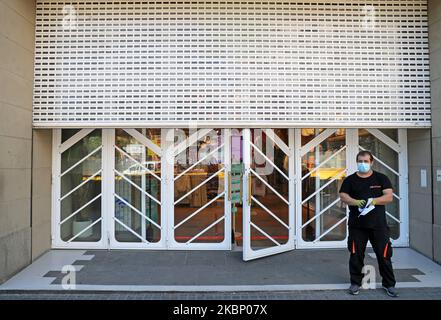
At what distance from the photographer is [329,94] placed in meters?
6.10

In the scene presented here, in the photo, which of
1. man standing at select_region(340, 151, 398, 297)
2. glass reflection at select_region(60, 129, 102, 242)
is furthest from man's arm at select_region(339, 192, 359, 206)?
glass reflection at select_region(60, 129, 102, 242)

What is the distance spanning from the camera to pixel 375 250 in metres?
4.80

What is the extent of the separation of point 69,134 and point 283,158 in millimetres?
3921

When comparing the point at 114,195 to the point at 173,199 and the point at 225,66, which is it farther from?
the point at 225,66

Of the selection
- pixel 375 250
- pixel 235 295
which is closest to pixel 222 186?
pixel 235 295

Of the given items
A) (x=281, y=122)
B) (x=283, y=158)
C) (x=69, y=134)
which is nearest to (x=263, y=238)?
(x=283, y=158)

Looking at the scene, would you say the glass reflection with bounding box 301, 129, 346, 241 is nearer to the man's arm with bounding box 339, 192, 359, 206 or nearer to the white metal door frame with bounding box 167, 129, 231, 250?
the white metal door frame with bounding box 167, 129, 231, 250

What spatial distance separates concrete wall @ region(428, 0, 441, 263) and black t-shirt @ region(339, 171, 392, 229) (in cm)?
178

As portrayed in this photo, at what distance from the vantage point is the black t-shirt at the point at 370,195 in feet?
15.5

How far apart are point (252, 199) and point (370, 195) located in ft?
7.56

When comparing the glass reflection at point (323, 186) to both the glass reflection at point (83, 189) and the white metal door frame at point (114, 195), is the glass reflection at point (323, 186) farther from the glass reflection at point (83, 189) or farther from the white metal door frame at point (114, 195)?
the glass reflection at point (83, 189)

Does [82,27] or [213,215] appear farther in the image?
[213,215]
